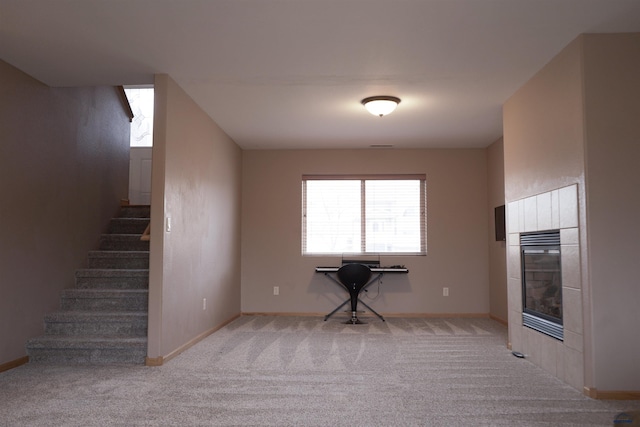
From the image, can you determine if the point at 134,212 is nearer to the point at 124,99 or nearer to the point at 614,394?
the point at 124,99

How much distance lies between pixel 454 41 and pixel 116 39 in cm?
228

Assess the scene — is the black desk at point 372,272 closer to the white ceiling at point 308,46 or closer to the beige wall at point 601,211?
the white ceiling at point 308,46

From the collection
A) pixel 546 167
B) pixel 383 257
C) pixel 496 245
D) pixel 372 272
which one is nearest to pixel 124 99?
pixel 372 272

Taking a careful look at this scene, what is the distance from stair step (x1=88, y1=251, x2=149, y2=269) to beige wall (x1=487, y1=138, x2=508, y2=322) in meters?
4.15

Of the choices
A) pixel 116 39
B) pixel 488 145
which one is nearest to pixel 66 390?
pixel 116 39

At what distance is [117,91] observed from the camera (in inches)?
237

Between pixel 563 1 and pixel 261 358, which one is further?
pixel 261 358

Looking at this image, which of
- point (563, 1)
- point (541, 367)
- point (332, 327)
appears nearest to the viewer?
point (563, 1)

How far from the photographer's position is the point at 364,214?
709 centimetres

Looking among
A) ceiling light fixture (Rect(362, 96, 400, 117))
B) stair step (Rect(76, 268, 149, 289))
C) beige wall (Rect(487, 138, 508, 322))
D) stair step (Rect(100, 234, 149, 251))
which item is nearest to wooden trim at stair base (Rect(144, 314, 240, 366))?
stair step (Rect(76, 268, 149, 289))

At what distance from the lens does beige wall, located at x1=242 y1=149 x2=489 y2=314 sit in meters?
6.88

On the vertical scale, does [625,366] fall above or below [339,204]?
below

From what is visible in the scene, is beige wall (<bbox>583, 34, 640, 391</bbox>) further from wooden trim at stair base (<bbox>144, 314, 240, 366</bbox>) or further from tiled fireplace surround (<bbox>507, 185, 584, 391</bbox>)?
wooden trim at stair base (<bbox>144, 314, 240, 366</bbox>)

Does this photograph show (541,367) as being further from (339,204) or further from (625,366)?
(339,204)
